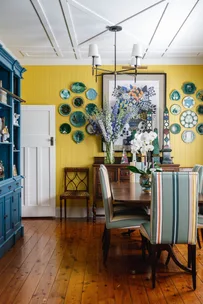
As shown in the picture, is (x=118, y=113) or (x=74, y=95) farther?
(x=74, y=95)

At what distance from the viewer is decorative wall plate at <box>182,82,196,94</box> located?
569 cm

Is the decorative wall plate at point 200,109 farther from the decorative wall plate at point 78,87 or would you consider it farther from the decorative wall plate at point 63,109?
the decorative wall plate at point 63,109

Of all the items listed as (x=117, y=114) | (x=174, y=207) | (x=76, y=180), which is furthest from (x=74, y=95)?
(x=174, y=207)

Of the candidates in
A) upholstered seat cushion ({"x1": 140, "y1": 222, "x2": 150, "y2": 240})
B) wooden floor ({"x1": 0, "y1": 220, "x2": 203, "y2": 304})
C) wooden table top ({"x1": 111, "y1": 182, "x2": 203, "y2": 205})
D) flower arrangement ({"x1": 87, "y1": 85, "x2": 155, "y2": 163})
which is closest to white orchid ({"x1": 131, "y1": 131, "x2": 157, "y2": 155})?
wooden table top ({"x1": 111, "y1": 182, "x2": 203, "y2": 205})

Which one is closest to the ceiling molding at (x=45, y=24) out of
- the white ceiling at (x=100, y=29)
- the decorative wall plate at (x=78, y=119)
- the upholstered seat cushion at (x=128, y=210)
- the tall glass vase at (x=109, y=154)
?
the white ceiling at (x=100, y=29)

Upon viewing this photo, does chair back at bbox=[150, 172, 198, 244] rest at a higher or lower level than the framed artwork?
lower

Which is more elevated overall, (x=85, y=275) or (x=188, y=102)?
(x=188, y=102)

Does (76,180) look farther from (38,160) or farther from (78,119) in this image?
(78,119)

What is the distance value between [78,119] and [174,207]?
3402 mm

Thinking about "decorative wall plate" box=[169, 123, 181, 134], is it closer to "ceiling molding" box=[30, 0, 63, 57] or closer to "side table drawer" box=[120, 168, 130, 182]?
"side table drawer" box=[120, 168, 130, 182]

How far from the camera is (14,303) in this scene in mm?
2477

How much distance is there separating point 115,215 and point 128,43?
2.77 meters

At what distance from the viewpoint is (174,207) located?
2666mm

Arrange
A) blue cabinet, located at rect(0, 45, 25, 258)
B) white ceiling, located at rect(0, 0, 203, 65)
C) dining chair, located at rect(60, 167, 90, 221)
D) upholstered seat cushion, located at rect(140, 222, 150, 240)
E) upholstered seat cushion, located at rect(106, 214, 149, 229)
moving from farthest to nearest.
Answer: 1. dining chair, located at rect(60, 167, 90, 221)
2. blue cabinet, located at rect(0, 45, 25, 258)
3. white ceiling, located at rect(0, 0, 203, 65)
4. upholstered seat cushion, located at rect(106, 214, 149, 229)
5. upholstered seat cushion, located at rect(140, 222, 150, 240)
